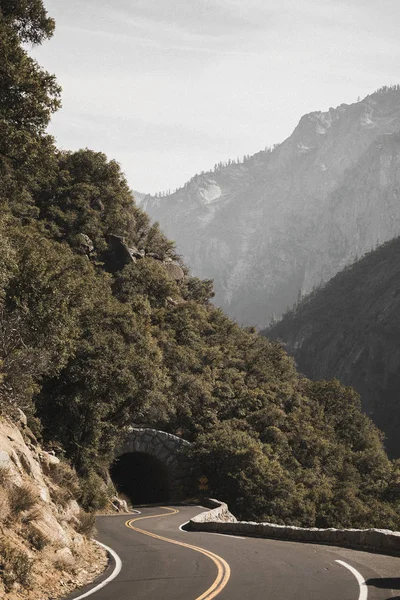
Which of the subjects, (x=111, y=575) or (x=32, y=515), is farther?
(x=32, y=515)

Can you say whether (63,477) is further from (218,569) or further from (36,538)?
(218,569)

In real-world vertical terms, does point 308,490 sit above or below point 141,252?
below

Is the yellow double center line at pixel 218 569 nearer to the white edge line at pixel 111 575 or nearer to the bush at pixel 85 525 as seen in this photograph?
the white edge line at pixel 111 575

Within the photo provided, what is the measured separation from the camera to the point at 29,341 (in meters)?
23.0

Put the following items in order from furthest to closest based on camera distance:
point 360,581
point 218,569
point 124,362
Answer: point 124,362 → point 218,569 → point 360,581

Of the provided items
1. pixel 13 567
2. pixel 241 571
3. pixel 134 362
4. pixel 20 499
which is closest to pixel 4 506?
pixel 20 499

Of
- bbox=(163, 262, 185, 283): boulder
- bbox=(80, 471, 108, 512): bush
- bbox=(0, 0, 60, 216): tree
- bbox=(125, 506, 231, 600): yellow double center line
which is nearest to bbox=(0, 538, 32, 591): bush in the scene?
bbox=(125, 506, 231, 600): yellow double center line

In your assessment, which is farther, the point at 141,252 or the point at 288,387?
the point at 141,252

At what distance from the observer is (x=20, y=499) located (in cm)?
1467

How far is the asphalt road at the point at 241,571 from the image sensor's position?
459 inches

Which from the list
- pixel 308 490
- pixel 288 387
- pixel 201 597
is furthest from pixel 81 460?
pixel 288 387

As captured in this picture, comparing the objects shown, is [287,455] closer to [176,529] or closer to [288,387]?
[288,387]

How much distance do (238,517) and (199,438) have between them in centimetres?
643

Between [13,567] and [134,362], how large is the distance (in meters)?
20.1
